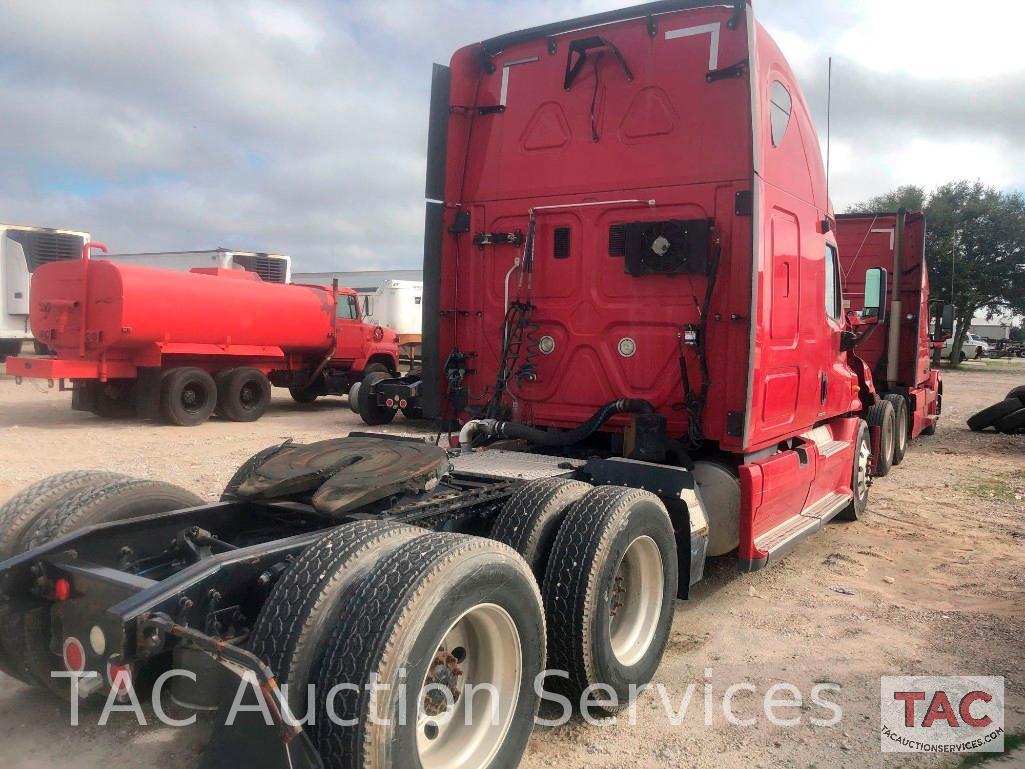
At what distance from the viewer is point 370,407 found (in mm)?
13523

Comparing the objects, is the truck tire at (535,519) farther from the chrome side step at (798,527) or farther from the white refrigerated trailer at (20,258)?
the white refrigerated trailer at (20,258)

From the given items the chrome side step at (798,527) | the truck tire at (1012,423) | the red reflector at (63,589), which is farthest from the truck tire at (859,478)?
the truck tire at (1012,423)

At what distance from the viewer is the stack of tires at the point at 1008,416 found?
13172 mm

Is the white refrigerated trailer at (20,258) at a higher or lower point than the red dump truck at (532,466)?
higher

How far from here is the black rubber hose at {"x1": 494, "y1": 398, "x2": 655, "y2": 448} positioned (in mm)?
4863

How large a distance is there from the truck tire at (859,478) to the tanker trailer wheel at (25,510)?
6.02 meters

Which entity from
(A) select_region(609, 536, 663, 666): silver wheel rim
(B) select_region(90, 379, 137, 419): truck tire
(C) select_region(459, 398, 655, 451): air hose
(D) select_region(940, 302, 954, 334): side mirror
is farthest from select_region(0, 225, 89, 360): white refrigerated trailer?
(A) select_region(609, 536, 663, 666): silver wheel rim

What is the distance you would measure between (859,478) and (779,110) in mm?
3705

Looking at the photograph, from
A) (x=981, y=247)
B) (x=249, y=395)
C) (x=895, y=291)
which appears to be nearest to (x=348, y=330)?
(x=249, y=395)

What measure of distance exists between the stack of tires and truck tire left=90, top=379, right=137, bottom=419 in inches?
577

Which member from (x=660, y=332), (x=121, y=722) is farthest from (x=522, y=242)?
(x=121, y=722)

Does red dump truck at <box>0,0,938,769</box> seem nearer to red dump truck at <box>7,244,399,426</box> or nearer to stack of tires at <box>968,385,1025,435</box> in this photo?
stack of tires at <box>968,385,1025,435</box>

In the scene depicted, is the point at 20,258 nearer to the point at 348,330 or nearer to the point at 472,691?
the point at 348,330

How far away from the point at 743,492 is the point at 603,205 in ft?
6.52
